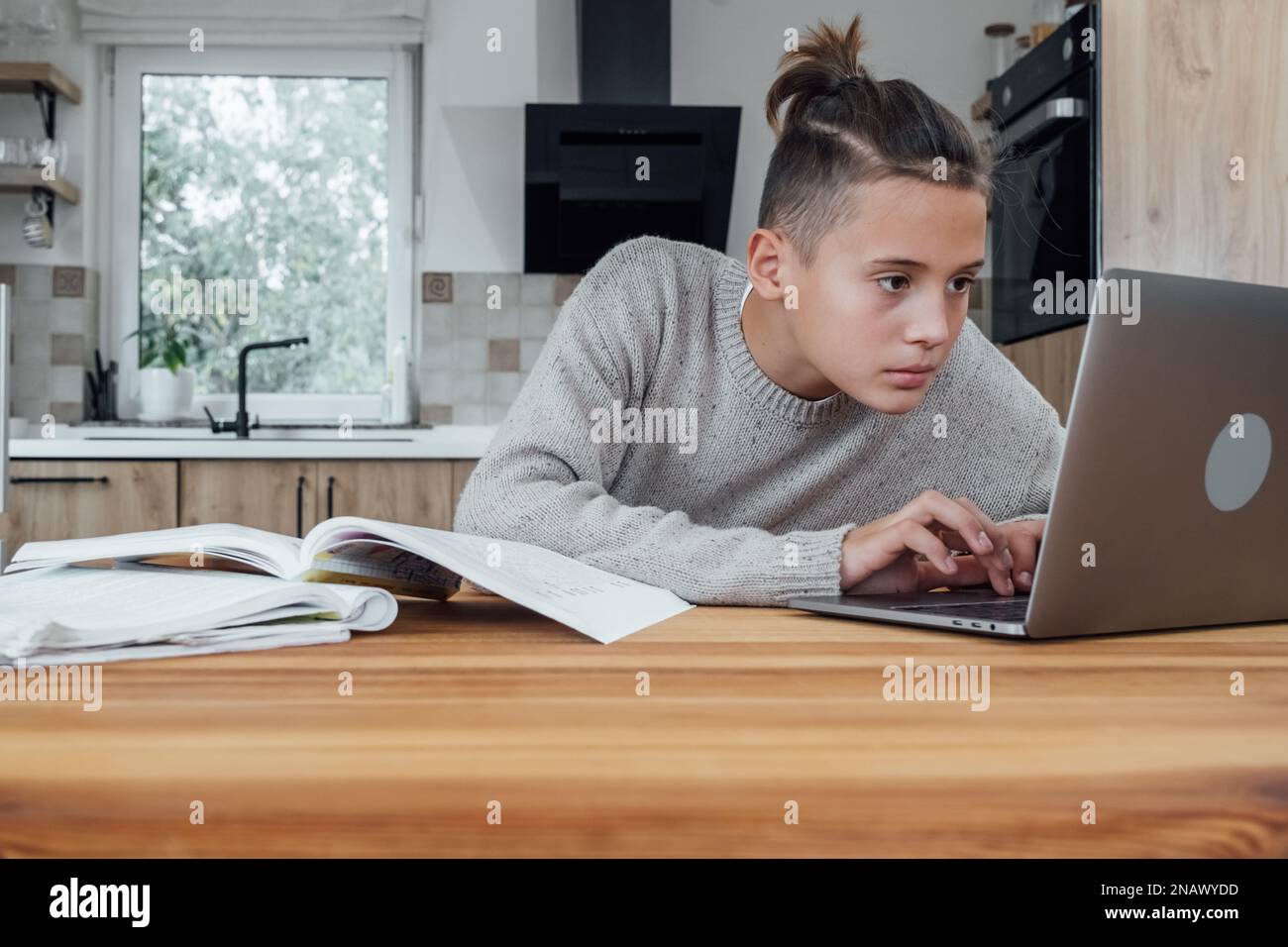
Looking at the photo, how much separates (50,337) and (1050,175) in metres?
2.59

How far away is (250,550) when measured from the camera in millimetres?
744

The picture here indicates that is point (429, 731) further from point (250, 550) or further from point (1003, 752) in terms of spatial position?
point (250, 550)

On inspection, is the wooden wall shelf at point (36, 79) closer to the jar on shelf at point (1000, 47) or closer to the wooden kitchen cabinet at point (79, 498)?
the wooden kitchen cabinet at point (79, 498)

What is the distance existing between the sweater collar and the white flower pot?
222 cm

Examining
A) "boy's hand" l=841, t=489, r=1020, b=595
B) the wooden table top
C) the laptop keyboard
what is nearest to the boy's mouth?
"boy's hand" l=841, t=489, r=1020, b=595

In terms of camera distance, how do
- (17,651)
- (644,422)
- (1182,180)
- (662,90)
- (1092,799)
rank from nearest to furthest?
(1092,799) → (17,651) → (644,422) → (1182,180) → (662,90)

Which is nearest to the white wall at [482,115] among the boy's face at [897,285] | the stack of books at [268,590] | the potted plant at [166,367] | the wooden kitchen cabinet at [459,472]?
the potted plant at [166,367]

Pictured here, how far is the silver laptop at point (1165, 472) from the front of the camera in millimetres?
579

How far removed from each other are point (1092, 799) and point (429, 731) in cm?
22

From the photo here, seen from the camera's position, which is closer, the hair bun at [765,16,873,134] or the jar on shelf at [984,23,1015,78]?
the hair bun at [765,16,873,134]

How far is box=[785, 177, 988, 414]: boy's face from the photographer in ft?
3.01

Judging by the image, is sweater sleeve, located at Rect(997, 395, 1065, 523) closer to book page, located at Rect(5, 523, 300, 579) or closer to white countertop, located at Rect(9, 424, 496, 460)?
book page, located at Rect(5, 523, 300, 579)
